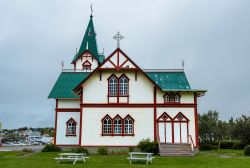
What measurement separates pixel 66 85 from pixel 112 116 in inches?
332

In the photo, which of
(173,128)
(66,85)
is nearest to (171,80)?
(173,128)

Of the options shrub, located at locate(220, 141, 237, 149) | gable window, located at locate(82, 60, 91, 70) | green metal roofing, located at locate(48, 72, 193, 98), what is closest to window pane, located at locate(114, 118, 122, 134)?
green metal roofing, located at locate(48, 72, 193, 98)

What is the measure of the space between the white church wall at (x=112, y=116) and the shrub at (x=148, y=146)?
2.58 ft

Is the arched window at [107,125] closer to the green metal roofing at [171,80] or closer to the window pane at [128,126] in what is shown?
the window pane at [128,126]

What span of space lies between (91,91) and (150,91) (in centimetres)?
563

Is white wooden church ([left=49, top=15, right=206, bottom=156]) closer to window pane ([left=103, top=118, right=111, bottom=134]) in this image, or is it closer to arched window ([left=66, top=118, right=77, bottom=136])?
window pane ([left=103, top=118, right=111, bottom=134])

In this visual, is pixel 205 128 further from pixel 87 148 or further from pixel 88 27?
pixel 88 27

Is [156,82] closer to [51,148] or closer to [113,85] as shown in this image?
[113,85]

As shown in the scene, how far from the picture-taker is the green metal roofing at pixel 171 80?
32.5 meters

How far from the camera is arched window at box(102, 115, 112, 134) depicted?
→ 99.6 ft

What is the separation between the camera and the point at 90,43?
5094 cm

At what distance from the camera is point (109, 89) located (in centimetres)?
3083

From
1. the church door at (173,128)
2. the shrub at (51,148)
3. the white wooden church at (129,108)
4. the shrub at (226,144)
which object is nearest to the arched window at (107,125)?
the white wooden church at (129,108)

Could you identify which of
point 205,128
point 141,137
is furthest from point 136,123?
point 205,128
